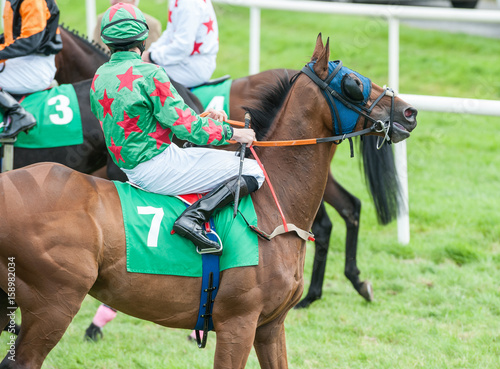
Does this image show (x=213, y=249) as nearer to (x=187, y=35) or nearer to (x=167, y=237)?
(x=167, y=237)

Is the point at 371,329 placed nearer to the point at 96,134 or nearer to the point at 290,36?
the point at 96,134

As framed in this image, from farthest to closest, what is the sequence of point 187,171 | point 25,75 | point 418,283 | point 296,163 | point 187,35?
point 418,283
point 187,35
point 25,75
point 296,163
point 187,171

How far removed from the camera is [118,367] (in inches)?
163

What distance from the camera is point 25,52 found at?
15.0 ft

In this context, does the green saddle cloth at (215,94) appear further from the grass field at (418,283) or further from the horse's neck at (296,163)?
the horse's neck at (296,163)

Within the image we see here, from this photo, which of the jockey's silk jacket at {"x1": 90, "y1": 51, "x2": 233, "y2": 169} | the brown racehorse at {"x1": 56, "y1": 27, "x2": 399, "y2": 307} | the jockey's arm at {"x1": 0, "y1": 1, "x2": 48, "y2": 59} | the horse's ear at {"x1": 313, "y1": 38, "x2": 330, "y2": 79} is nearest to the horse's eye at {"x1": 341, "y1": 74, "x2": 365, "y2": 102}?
the horse's ear at {"x1": 313, "y1": 38, "x2": 330, "y2": 79}

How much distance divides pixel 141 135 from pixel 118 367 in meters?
1.82

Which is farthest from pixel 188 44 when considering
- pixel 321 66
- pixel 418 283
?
pixel 418 283

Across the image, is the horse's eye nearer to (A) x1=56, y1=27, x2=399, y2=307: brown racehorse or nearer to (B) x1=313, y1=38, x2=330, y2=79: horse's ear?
(B) x1=313, y1=38, x2=330, y2=79: horse's ear

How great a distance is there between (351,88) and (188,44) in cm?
232

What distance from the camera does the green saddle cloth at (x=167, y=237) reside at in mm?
3023

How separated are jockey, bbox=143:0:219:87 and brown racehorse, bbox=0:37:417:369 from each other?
79.1 inches

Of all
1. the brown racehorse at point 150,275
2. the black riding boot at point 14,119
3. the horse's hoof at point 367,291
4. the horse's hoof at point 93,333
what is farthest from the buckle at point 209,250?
the horse's hoof at point 367,291

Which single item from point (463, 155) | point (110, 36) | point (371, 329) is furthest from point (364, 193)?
point (110, 36)
